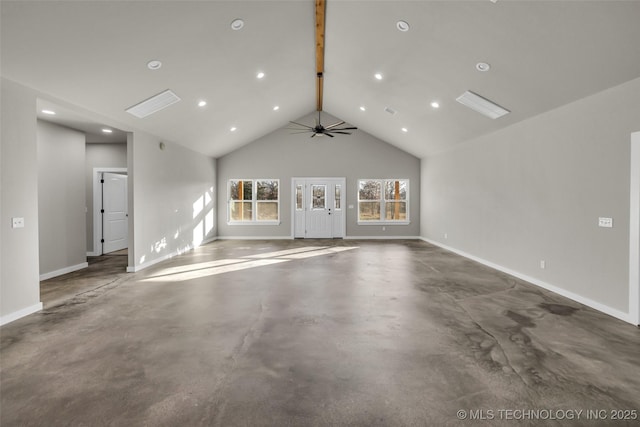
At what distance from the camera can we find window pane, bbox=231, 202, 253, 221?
35.4ft

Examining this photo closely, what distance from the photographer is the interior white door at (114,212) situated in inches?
302

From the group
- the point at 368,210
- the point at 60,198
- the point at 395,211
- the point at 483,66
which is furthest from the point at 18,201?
the point at 395,211

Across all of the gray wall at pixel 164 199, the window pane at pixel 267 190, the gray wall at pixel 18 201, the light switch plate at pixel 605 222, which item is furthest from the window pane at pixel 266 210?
the light switch plate at pixel 605 222

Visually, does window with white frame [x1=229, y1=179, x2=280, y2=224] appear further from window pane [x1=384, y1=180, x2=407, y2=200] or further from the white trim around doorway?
the white trim around doorway

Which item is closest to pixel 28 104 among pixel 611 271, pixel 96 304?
pixel 96 304

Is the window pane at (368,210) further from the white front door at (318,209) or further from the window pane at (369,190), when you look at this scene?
the white front door at (318,209)

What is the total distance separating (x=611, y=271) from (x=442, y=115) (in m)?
4.05

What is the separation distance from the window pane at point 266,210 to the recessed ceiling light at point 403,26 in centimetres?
723

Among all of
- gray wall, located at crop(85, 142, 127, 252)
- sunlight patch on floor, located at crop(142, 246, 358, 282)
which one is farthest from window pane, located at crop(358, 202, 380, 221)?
gray wall, located at crop(85, 142, 127, 252)

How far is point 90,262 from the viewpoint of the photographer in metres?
6.78

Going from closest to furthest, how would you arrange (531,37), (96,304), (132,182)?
(531,37) < (96,304) < (132,182)

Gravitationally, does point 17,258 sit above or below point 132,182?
below

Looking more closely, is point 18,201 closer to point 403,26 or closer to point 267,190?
point 403,26

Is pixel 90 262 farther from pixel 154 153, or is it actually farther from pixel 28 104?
pixel 28 104
